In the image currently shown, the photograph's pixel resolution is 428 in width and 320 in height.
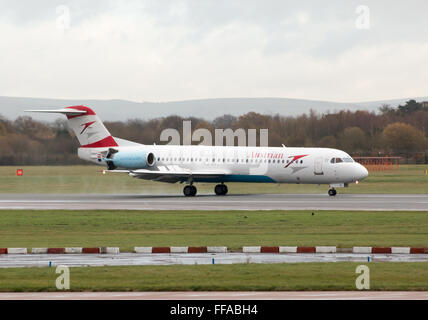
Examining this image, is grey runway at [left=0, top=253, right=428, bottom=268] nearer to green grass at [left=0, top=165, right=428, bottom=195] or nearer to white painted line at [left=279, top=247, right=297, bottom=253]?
white painted line at [left=279, top=247, right=297, bottom=253]

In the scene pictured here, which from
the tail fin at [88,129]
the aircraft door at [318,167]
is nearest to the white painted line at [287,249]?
the aircraft door at [318,167]

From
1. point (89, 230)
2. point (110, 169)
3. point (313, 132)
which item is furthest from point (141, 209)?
point (313, 132)

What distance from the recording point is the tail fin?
57.8 m

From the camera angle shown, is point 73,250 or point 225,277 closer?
point 225,277

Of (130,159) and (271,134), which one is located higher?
(271,134)

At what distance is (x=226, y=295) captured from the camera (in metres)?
16.2

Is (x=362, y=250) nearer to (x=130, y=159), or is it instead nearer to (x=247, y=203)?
(x=247, y=203)

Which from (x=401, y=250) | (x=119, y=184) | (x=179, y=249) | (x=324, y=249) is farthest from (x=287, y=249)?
(x=119, y=184)

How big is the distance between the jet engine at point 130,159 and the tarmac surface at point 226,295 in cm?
3892

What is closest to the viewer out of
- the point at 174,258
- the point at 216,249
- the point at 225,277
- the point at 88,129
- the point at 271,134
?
the point at 225,277

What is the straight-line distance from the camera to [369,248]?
2370 centimetres

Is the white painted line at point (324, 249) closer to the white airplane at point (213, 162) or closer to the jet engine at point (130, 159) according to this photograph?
the white airplane at point (213, 162)

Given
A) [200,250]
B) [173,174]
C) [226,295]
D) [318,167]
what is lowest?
[226,295]

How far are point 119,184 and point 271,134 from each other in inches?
743
